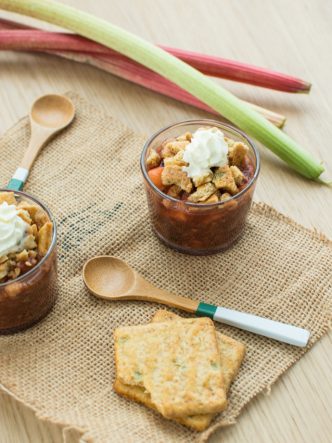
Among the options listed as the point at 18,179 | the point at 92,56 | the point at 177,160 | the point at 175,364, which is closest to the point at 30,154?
the point at 18,179

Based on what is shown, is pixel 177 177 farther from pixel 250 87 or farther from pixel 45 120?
pixel 250 87

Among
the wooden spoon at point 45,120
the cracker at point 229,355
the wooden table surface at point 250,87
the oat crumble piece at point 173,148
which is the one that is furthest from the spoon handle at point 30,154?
the cracker at point 229,355

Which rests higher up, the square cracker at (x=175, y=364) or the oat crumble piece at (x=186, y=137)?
the oat crumble piece at (x=186, y=137)

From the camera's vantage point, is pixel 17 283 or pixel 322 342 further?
pixel 322 342

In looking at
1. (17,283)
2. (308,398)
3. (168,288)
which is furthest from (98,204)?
(308,398)

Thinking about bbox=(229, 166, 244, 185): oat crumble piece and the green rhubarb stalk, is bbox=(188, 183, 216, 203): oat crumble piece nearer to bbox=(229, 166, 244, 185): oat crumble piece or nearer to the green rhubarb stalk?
bbox=(229, 166, 244, 185): oat crumble piece

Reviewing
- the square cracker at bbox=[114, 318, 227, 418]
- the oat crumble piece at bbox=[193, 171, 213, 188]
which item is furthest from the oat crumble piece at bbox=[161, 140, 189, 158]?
the square cracker at bbox=[114, 318, 227, 418]

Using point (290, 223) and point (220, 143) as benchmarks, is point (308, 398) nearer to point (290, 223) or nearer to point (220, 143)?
point (290, 223)

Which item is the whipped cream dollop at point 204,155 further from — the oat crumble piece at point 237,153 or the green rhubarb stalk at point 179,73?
the green rhubarb stalk at point 179,73
